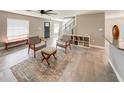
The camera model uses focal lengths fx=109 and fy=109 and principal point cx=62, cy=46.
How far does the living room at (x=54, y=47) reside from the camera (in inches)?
57.2

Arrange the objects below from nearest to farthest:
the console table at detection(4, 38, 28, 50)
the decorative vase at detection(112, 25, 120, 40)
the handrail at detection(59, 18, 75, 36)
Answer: the console table at detection(4, 38, 28, 50) < the decorative vase at detection(112, 25, 120, 40) < the handrail at detection(59, 18, 75, 36)

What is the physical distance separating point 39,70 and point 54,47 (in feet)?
1.46

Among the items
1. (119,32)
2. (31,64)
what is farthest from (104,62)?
(31,64)

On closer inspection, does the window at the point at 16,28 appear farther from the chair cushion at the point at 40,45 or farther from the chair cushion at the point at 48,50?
the chair cushion at the point at 48,50

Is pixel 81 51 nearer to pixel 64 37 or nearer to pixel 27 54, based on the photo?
pixel 64 37

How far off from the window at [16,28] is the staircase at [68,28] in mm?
557

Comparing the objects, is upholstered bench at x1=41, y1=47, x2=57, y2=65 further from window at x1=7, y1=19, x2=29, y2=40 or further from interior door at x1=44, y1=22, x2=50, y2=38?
window at x1=7, y1=19, x2=29, y2=40

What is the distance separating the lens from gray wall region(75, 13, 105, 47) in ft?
6.05

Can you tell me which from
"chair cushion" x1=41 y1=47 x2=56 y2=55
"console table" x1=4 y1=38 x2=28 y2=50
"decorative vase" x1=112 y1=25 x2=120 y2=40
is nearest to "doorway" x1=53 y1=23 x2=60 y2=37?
"chair cushion" x1=41 y1=47 x2=56 y2=55

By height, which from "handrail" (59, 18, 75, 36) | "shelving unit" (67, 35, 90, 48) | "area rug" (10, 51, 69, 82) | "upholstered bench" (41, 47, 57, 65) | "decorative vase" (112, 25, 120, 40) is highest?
"handrail" (59, 18, 75, 36)

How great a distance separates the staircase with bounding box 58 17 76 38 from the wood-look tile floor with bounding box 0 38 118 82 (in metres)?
0.19

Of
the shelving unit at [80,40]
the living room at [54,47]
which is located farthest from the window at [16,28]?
the shelving unit at [80,40]

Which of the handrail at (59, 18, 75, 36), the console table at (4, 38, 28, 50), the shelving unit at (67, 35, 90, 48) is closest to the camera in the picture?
the console table at (4, 38, 28, 50)

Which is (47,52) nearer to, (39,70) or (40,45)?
(40,45)
